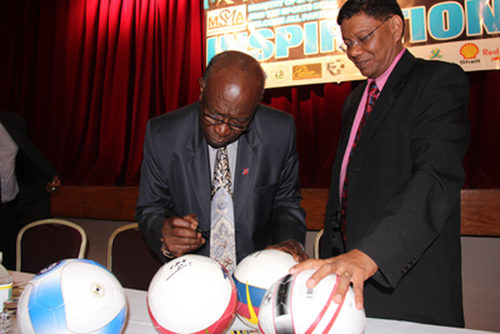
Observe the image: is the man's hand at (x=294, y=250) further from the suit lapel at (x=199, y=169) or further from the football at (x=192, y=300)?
the suit lapel at (x=199, y=169)

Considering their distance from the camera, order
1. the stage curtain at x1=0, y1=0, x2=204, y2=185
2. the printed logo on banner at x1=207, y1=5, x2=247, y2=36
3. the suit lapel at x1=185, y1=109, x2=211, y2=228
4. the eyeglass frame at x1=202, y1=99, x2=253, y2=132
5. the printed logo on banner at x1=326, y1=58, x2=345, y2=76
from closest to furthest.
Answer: the eyeglass frame at x1=202, y1=99, x2=253, y2=132 < the suit lapel at x1=185, y1=109, x2=211, y2=228 < the printed logo on banner at x1=326, y1=58, x2=345, y2=76 < the printed logo on banner at x1=207, y1=5, x2=247, y2=36 < the stage curtain at x1=0, y1=0, x2=204, y2=185

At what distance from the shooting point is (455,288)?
148 centimetres

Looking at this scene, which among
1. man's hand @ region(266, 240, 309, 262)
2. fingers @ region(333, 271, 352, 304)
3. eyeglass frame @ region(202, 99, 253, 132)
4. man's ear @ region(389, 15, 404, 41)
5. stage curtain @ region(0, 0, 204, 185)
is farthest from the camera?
stage curtain @ region(0, 0, 204, 185)

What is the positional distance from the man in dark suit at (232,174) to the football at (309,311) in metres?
0.73

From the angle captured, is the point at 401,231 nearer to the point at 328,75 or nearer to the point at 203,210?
the point at 203,210

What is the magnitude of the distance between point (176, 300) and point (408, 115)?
1154mm

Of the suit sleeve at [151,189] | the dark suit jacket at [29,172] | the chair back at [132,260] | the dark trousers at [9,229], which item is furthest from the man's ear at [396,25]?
the dark trousers at [9,229]

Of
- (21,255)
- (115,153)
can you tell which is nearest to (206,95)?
(21,255)

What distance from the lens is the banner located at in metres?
3.16

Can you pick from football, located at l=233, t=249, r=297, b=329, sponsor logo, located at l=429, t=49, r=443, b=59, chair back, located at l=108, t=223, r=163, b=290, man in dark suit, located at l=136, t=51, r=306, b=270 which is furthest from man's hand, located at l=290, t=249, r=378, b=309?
sponsor logo, located at l=429, t=49, r=443, b=59

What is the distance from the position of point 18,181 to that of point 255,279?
3.45 meters

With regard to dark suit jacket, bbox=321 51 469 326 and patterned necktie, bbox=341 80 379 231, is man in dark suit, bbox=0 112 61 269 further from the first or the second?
dark suit jacket, bbox=321 51 469 326

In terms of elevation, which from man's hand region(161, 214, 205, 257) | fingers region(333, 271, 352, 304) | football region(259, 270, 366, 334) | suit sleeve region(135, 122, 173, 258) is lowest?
football region(259, 270, 366, 334)

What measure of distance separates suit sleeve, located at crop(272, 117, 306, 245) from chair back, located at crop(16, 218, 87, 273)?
1.42 meters
